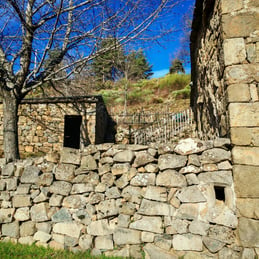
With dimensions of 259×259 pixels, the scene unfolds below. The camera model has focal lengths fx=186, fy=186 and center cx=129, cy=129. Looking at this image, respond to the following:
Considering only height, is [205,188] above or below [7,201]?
above

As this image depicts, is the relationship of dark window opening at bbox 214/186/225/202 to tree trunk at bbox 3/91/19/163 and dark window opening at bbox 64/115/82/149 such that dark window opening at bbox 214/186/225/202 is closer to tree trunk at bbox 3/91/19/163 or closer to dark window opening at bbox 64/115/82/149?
tree trunk at bbox 3/91/19/163

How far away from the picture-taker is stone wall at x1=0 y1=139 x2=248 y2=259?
2.40 meters

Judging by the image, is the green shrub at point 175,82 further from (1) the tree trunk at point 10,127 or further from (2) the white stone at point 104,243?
(2) the white stone at point 104,243

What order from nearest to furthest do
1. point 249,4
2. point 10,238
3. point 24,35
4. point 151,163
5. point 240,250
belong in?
point 240,250
point 249,4
point 151,163
point 10,238
point 24,35

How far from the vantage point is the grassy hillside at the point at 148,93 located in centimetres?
1587

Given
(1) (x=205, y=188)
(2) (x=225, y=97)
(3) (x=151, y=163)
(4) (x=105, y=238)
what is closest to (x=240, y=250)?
(1) (x=205, y=188)

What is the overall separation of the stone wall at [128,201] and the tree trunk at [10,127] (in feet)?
4.99

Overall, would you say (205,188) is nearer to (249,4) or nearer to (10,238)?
(249,4)

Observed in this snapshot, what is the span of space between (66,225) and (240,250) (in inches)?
92.9

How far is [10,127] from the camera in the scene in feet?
15.3

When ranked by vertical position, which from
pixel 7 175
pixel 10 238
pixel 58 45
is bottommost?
pixel 10 238

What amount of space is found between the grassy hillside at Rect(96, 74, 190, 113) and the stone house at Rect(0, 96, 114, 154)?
7634 mm

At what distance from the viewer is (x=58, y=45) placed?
4422 mm

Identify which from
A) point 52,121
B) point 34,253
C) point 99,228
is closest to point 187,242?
point 99,228
